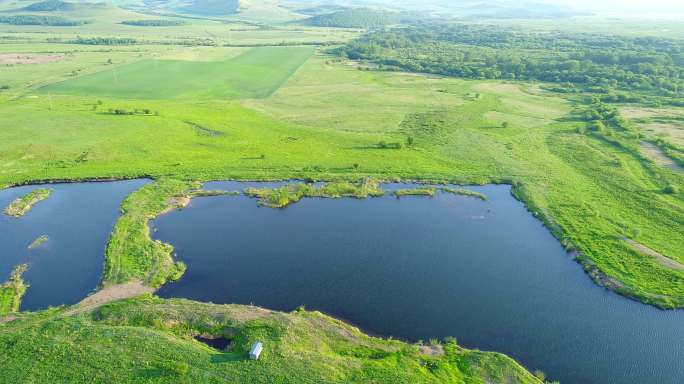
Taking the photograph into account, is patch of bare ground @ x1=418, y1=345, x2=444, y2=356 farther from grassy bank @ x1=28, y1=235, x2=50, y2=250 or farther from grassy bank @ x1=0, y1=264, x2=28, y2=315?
grassy bank @ x1=28, y1=235, x2=50, y2=250

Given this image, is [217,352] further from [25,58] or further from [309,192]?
[25,58]

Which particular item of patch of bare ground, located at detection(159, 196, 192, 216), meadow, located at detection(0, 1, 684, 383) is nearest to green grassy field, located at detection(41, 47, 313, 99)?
meadow, located at detection(0, 1, 684, 383)

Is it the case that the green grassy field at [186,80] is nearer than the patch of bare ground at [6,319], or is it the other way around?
the patch of bare ground at [6,319]

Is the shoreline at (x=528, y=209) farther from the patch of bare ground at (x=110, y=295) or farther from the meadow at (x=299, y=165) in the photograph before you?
the patch of bare ground at (x=110, y=295)

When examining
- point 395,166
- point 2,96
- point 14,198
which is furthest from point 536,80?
point 2,96

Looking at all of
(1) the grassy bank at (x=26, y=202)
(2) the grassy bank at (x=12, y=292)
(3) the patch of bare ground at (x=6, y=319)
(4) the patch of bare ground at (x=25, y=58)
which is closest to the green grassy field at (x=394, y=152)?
(1) the grassy bank at (x=26, y=202)

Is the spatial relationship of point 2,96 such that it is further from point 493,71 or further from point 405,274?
point 493,71
